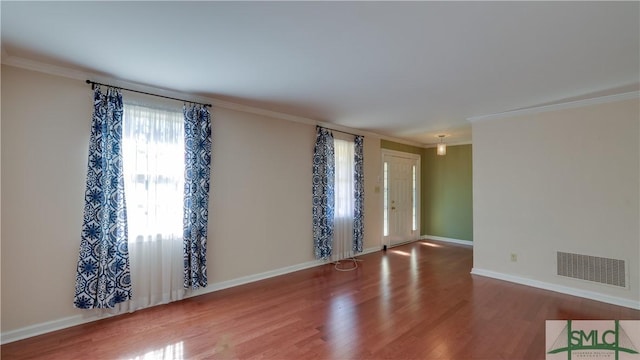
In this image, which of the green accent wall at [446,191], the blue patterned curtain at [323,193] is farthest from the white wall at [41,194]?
the green accent wall at [446,191]

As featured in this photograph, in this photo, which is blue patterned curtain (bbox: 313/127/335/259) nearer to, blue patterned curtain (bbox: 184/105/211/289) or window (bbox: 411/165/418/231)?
blue patterned curtain (bbox: 184/105/211/289)

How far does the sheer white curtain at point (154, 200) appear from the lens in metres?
3.13

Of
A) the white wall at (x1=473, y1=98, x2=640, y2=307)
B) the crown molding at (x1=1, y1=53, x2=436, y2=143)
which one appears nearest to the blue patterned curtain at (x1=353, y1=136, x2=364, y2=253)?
the crown molding at (x1=1, y1=53, x2=436, y2=143)

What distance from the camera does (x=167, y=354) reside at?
92.7 inches

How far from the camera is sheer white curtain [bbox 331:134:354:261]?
5324 mm

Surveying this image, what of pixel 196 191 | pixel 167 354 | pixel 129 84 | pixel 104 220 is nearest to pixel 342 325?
pixel 167 354

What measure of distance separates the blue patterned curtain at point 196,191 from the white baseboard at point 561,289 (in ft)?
13.2

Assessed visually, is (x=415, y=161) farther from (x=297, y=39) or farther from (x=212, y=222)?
(x=297, y=39)

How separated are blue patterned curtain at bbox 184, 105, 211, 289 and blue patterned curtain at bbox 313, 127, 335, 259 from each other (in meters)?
1.87

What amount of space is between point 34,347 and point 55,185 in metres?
1.40

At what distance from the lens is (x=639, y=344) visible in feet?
8.25

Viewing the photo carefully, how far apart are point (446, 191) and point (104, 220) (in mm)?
6755

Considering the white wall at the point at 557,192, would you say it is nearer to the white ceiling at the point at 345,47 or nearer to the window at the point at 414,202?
the white ceiling at the point at 345,47

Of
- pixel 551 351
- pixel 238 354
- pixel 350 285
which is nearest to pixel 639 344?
Result: pixel 551 351
